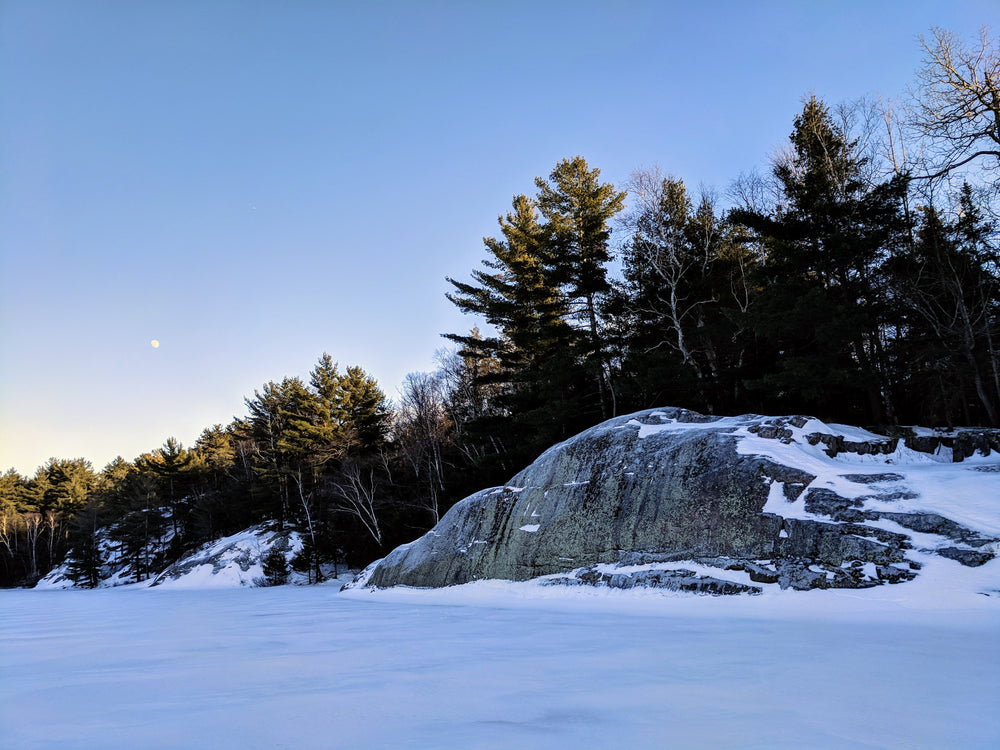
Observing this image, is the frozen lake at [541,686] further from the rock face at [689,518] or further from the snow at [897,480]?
the snow at [897,480]

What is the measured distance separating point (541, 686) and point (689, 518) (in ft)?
23.3

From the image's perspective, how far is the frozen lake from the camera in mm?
2557

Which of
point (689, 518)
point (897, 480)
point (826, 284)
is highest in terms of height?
point (826, 284)

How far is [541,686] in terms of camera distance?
349 cm

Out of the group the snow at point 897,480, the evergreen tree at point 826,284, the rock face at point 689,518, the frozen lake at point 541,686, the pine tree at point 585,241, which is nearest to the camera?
the frozen lake at point 541,686

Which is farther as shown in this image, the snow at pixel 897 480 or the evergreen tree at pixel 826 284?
the evergreen tree at pixel 826 284

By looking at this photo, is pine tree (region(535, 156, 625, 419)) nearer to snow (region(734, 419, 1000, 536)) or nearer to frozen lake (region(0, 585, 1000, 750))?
snow (region(734, 419, 1000, 536))

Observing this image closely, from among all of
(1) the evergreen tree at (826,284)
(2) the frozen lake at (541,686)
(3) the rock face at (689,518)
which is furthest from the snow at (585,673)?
(1) the evergreen tree at (826,284)

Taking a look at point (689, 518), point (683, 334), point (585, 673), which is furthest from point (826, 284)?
point (585, 673)

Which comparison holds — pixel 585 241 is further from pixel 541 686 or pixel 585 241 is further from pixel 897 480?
pixel 541 686

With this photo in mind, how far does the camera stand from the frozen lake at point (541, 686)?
8.39ft

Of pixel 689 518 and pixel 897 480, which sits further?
pixel 689 518

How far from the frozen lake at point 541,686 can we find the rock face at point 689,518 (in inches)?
58.1

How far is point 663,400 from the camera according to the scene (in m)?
18.8
